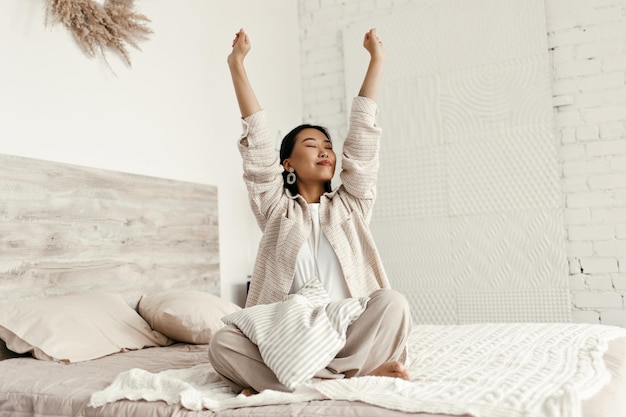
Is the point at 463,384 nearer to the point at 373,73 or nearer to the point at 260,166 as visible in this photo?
the point at 260,166

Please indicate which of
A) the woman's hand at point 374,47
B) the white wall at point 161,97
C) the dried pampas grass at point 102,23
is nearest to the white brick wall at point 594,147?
the white wall at point 161,97

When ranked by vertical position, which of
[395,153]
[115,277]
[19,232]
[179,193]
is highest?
[395,153]

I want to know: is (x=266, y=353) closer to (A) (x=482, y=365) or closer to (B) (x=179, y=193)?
(A) (x=482, y=365)

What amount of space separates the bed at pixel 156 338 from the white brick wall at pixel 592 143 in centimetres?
140

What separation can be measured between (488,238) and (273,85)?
1701 mm

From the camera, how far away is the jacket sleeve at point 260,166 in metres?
1.85

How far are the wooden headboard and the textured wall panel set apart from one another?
140cm

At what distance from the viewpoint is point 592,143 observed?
3547 millimetres

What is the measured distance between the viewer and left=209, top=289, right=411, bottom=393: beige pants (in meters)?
1.39

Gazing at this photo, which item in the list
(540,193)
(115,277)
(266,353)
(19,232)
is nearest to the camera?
(266,353)

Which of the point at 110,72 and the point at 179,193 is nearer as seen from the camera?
the point at 110,72

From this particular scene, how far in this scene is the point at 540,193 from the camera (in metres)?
3.61

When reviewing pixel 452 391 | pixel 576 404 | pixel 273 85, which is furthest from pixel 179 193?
pixel 576 404

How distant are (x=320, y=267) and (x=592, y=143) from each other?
2416mm
